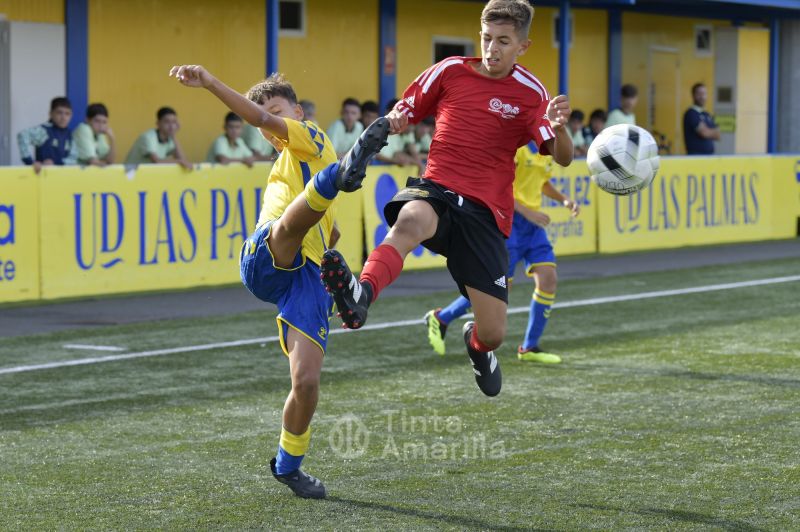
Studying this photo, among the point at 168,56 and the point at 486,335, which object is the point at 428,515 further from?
the point at 168,56

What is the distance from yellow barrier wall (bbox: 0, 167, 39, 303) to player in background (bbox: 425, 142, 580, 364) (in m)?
4.63

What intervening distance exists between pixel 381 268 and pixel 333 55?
15012 mm

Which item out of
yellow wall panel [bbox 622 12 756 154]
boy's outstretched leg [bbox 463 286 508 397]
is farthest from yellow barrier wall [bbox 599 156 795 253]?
boy's outstretched leg [bbox 463 286 508 397]

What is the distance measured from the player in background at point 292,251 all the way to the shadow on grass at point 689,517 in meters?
1.22

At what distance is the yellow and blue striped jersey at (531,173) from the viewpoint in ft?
34.3

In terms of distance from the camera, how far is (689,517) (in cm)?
589

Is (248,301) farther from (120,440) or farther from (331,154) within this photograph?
(331,154)

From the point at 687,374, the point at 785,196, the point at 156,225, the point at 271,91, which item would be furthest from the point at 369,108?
the point at 271,91

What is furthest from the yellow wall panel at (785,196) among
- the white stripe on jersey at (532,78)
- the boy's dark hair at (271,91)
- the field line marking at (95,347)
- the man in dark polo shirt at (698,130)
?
the boy's dark hair at (271,91)

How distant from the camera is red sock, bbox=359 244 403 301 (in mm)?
6230

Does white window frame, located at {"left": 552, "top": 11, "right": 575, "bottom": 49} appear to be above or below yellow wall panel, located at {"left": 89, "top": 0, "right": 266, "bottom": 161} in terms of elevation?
above

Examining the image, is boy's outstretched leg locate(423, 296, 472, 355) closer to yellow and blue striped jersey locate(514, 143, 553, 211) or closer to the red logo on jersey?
yellow and blue striped jersey locate(514, 143, 553, 211)

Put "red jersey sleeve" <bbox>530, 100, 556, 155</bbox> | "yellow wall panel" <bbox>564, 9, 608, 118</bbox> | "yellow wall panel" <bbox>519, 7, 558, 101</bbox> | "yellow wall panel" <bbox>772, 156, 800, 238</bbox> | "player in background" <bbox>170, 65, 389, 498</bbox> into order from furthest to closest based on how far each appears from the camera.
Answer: "yellow wall panel" <bbox>564, 9, 608, 118</bbox>, "yellow wall panel" <bbox>519, 7, 558, 101</bbox>, "yellow wall panel" <bbox>772, 156, 800, 238</bbox>, "red jersey sleeve" <bbox>530, 100, 556, 155</bbox>, "player in background" <bbox>170, 65, 389, 498</bbox>

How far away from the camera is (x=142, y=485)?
6.46 m
